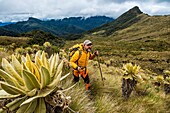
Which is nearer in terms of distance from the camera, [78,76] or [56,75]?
[56,75]

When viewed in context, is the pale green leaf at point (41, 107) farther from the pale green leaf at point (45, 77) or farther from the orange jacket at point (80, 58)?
the orange jacket at point (80, 58)

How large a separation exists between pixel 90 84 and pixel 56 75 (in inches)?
161

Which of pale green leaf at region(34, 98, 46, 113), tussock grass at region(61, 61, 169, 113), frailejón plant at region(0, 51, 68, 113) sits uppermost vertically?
frailejón plant at region(0, 51, 68, 113)

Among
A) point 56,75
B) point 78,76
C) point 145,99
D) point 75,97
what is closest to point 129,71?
point 145,99

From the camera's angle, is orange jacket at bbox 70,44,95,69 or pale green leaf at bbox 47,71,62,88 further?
orange jacket at bbox 70,44,95,69

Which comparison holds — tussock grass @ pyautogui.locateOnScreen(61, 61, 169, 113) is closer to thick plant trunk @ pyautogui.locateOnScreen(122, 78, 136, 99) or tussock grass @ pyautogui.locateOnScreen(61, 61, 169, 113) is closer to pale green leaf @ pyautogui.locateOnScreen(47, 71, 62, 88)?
thick plant trunk @ pyautogui.locateOnScreen(122, 78, 136, 99)

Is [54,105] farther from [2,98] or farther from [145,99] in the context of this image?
[145,99]

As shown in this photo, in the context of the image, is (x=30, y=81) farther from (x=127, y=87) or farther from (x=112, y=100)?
(x=127, y=87)

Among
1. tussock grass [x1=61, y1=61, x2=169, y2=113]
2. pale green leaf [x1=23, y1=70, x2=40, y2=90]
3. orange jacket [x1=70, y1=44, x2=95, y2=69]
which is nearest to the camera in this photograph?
pale green leaf [x1=23, y1=70, x2=40, y2=90]

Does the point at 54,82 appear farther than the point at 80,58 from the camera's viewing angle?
No

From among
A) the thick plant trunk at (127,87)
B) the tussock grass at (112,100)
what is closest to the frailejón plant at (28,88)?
the tussock grass at (112,100)

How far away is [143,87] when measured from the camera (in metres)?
8.94

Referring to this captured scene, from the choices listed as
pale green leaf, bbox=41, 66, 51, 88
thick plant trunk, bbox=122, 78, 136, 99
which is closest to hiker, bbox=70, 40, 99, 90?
thick plant trunk, bbox=122, 78, 136, 99

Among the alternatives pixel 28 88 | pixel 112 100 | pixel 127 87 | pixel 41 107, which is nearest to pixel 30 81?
pixel 28 88
